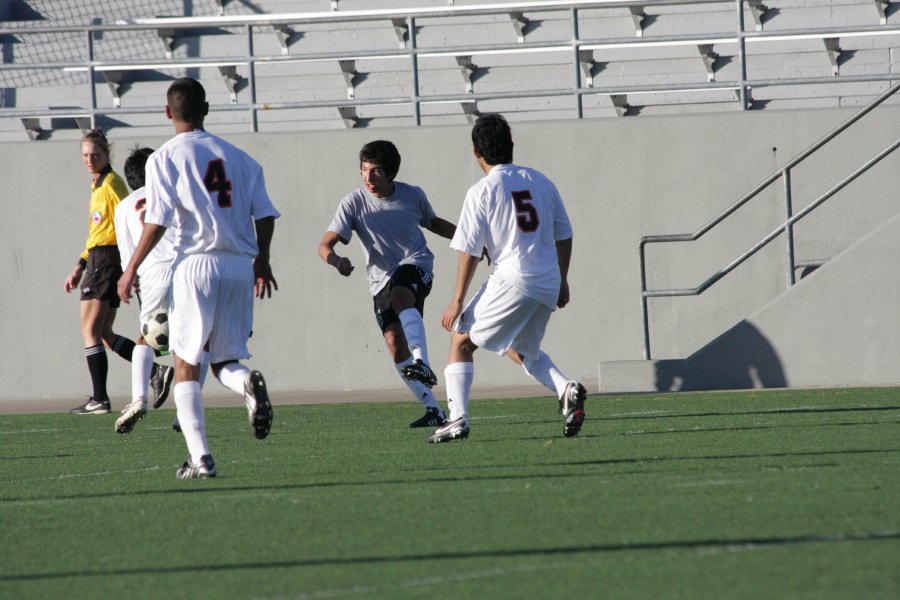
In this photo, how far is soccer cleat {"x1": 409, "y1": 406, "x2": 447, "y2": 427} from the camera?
8852mm

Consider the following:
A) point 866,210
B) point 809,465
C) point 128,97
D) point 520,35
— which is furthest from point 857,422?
point 128,97

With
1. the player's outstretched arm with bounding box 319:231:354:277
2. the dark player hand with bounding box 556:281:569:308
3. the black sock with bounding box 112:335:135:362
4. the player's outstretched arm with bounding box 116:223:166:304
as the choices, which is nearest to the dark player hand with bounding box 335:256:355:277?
the player's outstretched arm with bounding box 319:231:354:277

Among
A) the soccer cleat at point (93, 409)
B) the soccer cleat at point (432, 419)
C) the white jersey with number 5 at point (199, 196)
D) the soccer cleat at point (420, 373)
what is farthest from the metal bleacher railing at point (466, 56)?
the white jersey with number 5 at point (199, 196)

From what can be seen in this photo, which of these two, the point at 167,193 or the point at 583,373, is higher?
the point at 167,193

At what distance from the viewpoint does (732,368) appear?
1155cm

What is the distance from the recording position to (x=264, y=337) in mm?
13695

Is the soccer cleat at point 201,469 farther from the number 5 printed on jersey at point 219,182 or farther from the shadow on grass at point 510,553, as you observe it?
the shadow on grass at point 510,553

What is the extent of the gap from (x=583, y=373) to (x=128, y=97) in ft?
27.4

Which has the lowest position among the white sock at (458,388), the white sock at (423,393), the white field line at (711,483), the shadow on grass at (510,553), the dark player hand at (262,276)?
the white field line at (711,483)

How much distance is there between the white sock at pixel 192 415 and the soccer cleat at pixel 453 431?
164 centimetres

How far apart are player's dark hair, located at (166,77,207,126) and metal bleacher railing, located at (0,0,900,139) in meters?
6.00

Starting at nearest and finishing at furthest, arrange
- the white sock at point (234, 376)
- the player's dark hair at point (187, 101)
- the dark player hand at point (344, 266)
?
the white sock at point (234, 376) < the player's dark hair at point (187, 101) < the dark player hand at point (344, 266)

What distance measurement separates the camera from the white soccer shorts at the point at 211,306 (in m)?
→ 6.22

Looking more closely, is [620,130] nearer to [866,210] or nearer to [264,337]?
[866,210]
